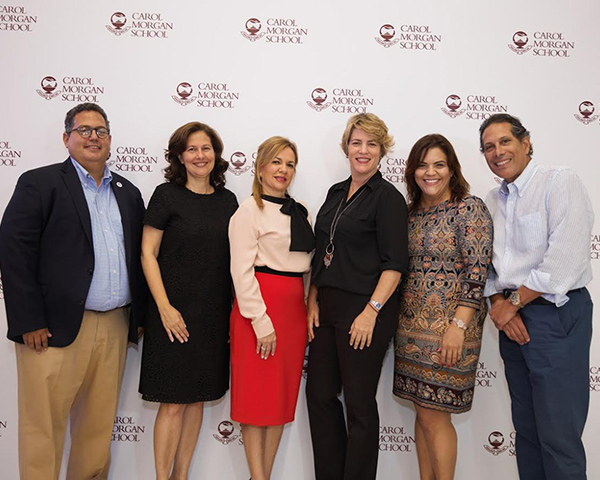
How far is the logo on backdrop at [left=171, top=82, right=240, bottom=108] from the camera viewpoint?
2.53 meters

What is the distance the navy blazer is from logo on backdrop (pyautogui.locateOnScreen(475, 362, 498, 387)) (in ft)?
7.29

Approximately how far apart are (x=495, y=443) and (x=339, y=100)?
2259 millimetres

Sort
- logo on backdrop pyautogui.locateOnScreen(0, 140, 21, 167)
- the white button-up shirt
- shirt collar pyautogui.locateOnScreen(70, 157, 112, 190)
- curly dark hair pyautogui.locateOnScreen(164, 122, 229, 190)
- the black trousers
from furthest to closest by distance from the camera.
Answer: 1. logo on backdrop pyautogui.locateOnScreen(0, 140, 21, 167)
2. curly dark hair pyautogui.locateOnScreen(164, 122, 229, 190)
3. shirt collar pyautogui.locateOnScreen(70, 157, 112, 190)
4. the black trousers
5. the white button-up shirt

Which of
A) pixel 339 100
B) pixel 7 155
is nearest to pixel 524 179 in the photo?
pixel 339 100

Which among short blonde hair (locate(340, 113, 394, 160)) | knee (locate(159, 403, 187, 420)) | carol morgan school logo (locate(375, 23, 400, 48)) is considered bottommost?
knee (locate(159, 403, 187, 420))

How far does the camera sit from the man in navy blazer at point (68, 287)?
1.92 metres

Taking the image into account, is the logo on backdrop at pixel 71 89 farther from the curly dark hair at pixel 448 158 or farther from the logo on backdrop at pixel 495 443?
the logo on backdrop at pixel 495 443

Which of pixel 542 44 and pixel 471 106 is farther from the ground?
pixel 542 44

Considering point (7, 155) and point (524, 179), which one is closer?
point (524, 179)

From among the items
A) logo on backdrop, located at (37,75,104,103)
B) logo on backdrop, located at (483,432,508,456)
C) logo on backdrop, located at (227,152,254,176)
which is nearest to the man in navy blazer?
logo on backdrop, located at (37,75,104,103)

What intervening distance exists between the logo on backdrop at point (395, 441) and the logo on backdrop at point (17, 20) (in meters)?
3.16

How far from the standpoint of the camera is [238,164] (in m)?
2.54

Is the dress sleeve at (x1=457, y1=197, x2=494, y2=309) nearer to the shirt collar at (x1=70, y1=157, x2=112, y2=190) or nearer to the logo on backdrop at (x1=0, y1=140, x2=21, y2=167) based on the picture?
the shirt collar at (x1=70, y1=157, x2=112, y2=190)

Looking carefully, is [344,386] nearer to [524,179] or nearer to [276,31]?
[524,179]
